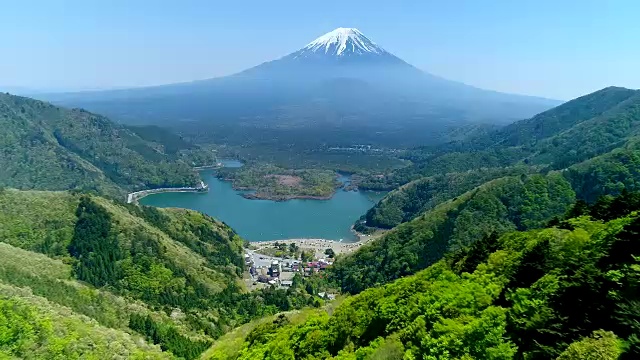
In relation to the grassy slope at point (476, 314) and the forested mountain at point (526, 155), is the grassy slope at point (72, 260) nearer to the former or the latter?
the grassy slope at point (476, 314)

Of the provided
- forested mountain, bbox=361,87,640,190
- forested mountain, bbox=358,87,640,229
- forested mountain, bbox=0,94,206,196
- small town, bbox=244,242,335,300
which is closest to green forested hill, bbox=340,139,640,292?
small town, bbox=244,242,335,300

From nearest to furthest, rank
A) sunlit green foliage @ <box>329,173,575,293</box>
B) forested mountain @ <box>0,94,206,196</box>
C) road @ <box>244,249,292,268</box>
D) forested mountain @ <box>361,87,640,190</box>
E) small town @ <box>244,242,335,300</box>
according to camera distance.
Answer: sunlit green foliage @ <box>329,173,575,293</box>, small town @ <box>244,242,335,300</box>, road @ <box>244,249,292,268</box>, forested mountain @ <box>361,87,640,190</box>, forested mountain @ <box>0,94,206,196</box>

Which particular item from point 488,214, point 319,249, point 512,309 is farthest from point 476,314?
point 319,249

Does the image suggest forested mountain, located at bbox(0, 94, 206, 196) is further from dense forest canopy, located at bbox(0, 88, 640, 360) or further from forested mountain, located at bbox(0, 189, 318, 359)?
forested mountain, located at bbox(0, 189, 318, 359)

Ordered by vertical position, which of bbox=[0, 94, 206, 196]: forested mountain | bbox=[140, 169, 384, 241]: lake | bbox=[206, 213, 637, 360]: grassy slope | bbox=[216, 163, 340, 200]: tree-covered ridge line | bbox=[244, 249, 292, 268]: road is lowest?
bbox=[140, 169, 384, 241]: lake

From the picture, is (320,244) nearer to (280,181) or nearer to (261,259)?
(261,259)

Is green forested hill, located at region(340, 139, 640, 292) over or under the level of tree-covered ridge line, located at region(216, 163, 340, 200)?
over
